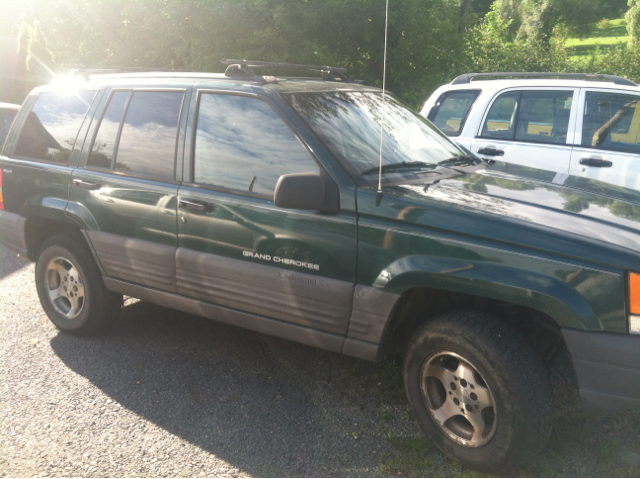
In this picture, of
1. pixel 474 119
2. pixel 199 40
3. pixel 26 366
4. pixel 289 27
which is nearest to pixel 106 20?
pixel 199 40

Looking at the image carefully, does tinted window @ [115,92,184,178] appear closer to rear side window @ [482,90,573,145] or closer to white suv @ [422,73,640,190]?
white suv @ [422,73,640,190]

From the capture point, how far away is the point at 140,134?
13.7ft

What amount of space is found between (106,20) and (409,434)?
55.2ft

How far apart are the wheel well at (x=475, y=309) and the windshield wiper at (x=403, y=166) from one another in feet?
2.34

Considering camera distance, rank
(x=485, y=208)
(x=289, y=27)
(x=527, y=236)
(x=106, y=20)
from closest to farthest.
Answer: (x=527, y=236) → (x=485, y=208) → (x=289, y=27) → (x=106, y=20)

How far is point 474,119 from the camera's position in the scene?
674cm

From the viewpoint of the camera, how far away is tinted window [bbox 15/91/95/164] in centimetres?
456

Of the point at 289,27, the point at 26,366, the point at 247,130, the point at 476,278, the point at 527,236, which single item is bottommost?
the point at 26,366

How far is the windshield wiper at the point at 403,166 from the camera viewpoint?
3.42 meters

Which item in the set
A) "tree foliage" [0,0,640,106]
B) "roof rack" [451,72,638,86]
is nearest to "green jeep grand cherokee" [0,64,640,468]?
"roof rack" [451,72,638,86]

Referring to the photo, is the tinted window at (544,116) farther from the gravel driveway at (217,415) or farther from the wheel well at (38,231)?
the wheel well at (38,231)

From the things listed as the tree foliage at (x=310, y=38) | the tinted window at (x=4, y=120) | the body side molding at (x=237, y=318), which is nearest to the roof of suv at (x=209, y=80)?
the body side molding at (x=237, y=318)

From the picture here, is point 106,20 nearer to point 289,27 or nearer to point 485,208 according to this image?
point 289,27

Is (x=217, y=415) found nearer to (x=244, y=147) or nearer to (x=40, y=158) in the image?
(x=244, y=147)
